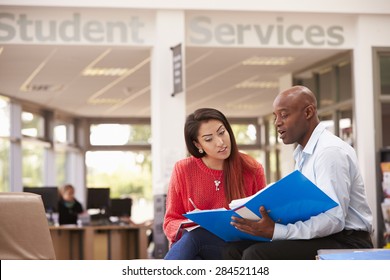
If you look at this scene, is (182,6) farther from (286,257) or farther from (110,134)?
(110,134)

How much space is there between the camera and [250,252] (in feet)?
8.34

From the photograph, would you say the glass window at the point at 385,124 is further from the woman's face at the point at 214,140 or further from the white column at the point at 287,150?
the woman's face at the point at 214,140

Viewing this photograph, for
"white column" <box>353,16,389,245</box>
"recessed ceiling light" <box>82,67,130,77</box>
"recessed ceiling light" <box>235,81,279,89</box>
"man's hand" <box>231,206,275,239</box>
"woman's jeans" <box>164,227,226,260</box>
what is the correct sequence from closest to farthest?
"man's hand" <box>231,206,275,239</box> < "woman's jeans" <box>164,227,226,260</box> < "white column" <box>353,16,389,245</box> < "recessed ceiling light" <box>82,67,130,77</box> < "recessed ceiling light" <box>235,81,279,89</box>

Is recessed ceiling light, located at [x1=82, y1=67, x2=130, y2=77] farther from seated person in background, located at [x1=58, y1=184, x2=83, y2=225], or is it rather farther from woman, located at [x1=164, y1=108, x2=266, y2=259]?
woman, located at [x1=164, y1=108, x2=266, y2=259]

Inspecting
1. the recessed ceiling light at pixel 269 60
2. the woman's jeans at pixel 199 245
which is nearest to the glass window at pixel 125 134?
the recessed ceiling light at pixel 269 60

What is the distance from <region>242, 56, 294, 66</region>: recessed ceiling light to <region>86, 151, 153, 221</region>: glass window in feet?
21.9

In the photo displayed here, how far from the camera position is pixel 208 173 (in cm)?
292

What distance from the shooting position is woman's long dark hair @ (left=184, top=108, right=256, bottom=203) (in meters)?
2.87

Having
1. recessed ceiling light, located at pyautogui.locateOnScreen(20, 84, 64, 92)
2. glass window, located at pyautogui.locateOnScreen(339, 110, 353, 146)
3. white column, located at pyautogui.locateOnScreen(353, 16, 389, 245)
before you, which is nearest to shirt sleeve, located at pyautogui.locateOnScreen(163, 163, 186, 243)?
white column, located at pyautogui.locateOnScreen(353, 16, 389, 245)

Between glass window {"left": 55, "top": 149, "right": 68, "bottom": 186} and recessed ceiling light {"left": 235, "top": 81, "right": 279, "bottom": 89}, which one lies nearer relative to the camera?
recessed ceiling light {"left": 235, "top": 81, "right": 279, "bottom": 89}

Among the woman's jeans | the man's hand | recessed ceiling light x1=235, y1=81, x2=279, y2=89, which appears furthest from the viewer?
recessed ceiling light x1=235, y1=81, x2=279, y2=89

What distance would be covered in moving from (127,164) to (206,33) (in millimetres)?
8327

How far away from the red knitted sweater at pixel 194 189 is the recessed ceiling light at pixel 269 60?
745 centimetres
